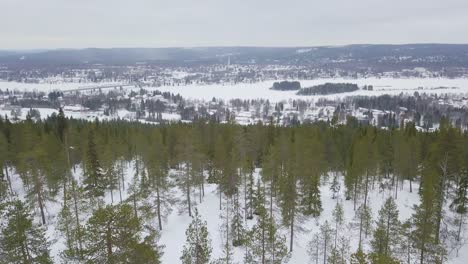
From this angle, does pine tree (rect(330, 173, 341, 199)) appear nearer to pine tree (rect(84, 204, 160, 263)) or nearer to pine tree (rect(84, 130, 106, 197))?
pine tree (rect(84, 130, 106, 197))

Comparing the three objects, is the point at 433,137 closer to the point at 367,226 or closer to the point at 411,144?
the point at 411,144

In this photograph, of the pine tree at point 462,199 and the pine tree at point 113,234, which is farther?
the pine tree at point 462,199

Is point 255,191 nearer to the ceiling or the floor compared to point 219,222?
nearer to the ceiling

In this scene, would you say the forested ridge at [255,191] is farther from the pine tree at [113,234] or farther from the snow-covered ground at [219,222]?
the pine tree at [113,234]

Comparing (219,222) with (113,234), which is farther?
(219,222)

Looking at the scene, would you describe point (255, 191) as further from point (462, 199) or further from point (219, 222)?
point (462, 199)

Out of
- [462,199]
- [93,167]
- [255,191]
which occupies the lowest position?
[462,199]

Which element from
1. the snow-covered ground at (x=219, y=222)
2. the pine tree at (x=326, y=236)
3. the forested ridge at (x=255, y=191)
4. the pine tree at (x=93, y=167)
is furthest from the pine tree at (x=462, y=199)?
the pine tree at (x=93, y=167)

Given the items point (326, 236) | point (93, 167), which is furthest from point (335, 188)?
point (93, 167)

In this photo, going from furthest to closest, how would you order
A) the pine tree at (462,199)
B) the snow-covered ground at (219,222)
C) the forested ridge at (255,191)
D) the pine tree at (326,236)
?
1. the pine tree at (462,199)
2. the snow-covered ground at (219,222)
3. the pine tree at (326,236)
4. the forested ridge at (255,191)

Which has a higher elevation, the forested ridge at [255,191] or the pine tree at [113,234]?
the pine tree at [113,234]

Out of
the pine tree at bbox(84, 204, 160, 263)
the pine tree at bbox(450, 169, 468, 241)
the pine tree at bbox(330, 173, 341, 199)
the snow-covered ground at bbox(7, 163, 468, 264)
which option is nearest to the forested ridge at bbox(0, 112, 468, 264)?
the pine tree at bbox(450, 169, 468, 241)
